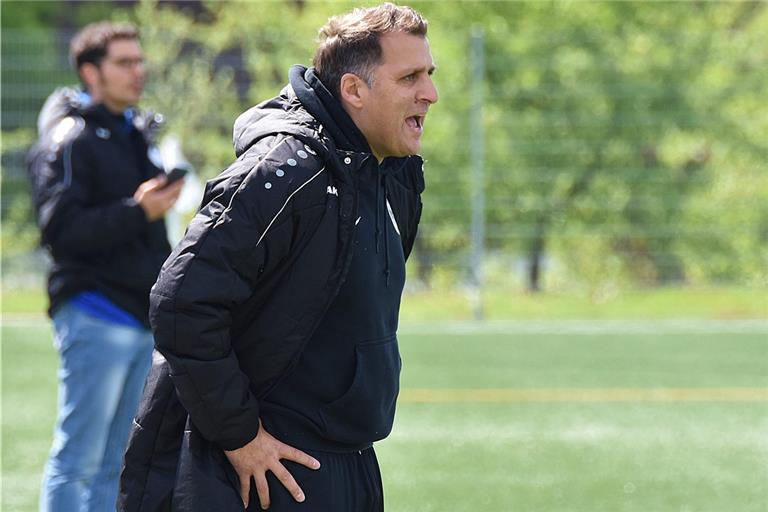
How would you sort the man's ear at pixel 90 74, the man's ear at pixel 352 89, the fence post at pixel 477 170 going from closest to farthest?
1. the man's ear at pixel 352 89
2. the man's ear at pixel 90 74
3. the fence post at pixel 477 170

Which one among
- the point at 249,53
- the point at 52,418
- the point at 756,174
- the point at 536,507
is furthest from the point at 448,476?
the point at 249,53

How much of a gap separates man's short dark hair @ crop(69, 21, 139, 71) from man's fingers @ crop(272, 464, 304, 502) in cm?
242

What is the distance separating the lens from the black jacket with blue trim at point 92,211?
4.26 meters

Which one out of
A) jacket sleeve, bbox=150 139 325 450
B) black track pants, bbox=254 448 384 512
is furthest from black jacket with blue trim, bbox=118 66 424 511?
black track pants, bbox=254 448 384 512

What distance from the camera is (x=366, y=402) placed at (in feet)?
9.11

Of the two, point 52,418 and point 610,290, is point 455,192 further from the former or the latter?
point 52,418

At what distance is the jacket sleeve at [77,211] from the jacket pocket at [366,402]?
1.70 meters

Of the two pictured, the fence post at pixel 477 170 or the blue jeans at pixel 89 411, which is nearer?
the blue jeans at pixel 89 411

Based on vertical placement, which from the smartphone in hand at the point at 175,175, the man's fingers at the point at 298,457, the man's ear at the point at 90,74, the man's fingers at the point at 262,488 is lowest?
the man's fingers at the point at 262,488

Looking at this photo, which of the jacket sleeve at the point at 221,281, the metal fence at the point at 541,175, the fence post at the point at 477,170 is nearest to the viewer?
the jacket sleeve at the point at 221,281

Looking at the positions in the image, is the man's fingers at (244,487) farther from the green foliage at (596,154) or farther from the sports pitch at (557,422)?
the green foliage at (596,154)

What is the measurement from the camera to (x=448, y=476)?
5.99 m

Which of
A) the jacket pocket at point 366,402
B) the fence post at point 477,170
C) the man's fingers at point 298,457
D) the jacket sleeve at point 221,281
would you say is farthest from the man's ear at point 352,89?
the fence post at point 477,170

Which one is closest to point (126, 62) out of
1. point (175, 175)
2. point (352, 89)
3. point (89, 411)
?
point (175, 175)
